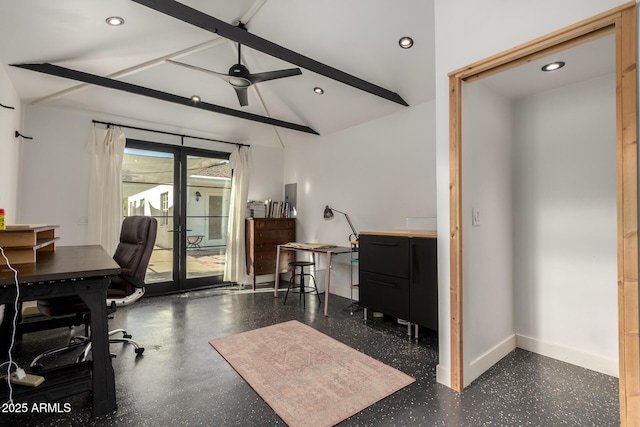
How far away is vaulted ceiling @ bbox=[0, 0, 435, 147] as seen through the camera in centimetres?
233

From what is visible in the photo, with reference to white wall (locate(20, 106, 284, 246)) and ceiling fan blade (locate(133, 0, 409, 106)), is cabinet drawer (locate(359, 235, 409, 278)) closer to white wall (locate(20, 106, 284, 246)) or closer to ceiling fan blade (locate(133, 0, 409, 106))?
ceiling fan blade (locate(133, 0, 409, 106))

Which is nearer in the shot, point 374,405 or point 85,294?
point 85,294

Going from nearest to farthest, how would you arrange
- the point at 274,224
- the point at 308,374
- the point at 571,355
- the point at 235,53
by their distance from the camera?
1. the point at 308,374
2. the point at 571,355
3. the point at 235,53
4. the point at 274,224

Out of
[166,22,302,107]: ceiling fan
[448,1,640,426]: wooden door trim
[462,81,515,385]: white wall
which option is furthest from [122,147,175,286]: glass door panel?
[448,1,640,426]: wooden door trim

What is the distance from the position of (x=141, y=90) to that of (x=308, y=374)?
131 inches

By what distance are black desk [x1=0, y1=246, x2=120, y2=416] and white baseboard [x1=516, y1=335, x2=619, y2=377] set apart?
2957 millimetres

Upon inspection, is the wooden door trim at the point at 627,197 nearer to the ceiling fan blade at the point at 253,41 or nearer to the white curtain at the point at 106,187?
the ceiling fan blade at the point at 253,41

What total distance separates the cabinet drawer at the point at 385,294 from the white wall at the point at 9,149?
3.43 m

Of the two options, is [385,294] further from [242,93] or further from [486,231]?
[242,93]

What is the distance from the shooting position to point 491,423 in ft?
5.31

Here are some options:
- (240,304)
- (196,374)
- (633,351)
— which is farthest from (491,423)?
(240,304)

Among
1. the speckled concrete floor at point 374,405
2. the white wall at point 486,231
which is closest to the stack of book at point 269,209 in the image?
the speckled concrete floor at point 374,405

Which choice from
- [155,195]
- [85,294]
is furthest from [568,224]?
[155,195]

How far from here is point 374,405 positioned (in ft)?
5.85
